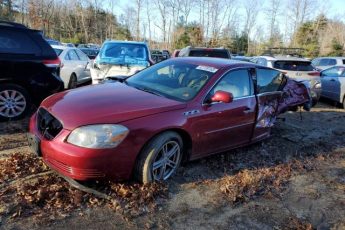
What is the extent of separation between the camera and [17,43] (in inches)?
260

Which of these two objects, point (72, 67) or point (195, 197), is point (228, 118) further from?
point (72, 67)

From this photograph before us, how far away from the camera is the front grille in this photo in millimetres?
3941

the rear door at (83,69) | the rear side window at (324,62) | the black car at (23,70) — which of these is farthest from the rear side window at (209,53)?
the rear side window at (324,62)

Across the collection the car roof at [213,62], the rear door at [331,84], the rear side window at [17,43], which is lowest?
the rear door at [331,84]

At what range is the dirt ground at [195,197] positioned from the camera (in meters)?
3.59

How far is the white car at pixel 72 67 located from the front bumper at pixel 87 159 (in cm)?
643

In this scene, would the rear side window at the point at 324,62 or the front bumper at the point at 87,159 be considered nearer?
Answer: the front bumper at the point at 87,159

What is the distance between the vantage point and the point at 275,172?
17.0 feet

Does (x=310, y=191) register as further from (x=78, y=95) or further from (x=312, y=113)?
(x=312, y=113)

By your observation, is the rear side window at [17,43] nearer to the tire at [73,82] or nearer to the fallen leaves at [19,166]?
the fallen leaves at [19,166]

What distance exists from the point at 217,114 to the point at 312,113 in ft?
20.4

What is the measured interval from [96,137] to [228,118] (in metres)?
2.06

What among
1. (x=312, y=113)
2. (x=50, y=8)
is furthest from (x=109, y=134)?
(x=50, y=8)

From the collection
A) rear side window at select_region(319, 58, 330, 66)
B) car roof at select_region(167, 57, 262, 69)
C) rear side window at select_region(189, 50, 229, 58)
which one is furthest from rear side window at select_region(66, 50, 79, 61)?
rear side window at select_region(319, 58, 330, 66)
